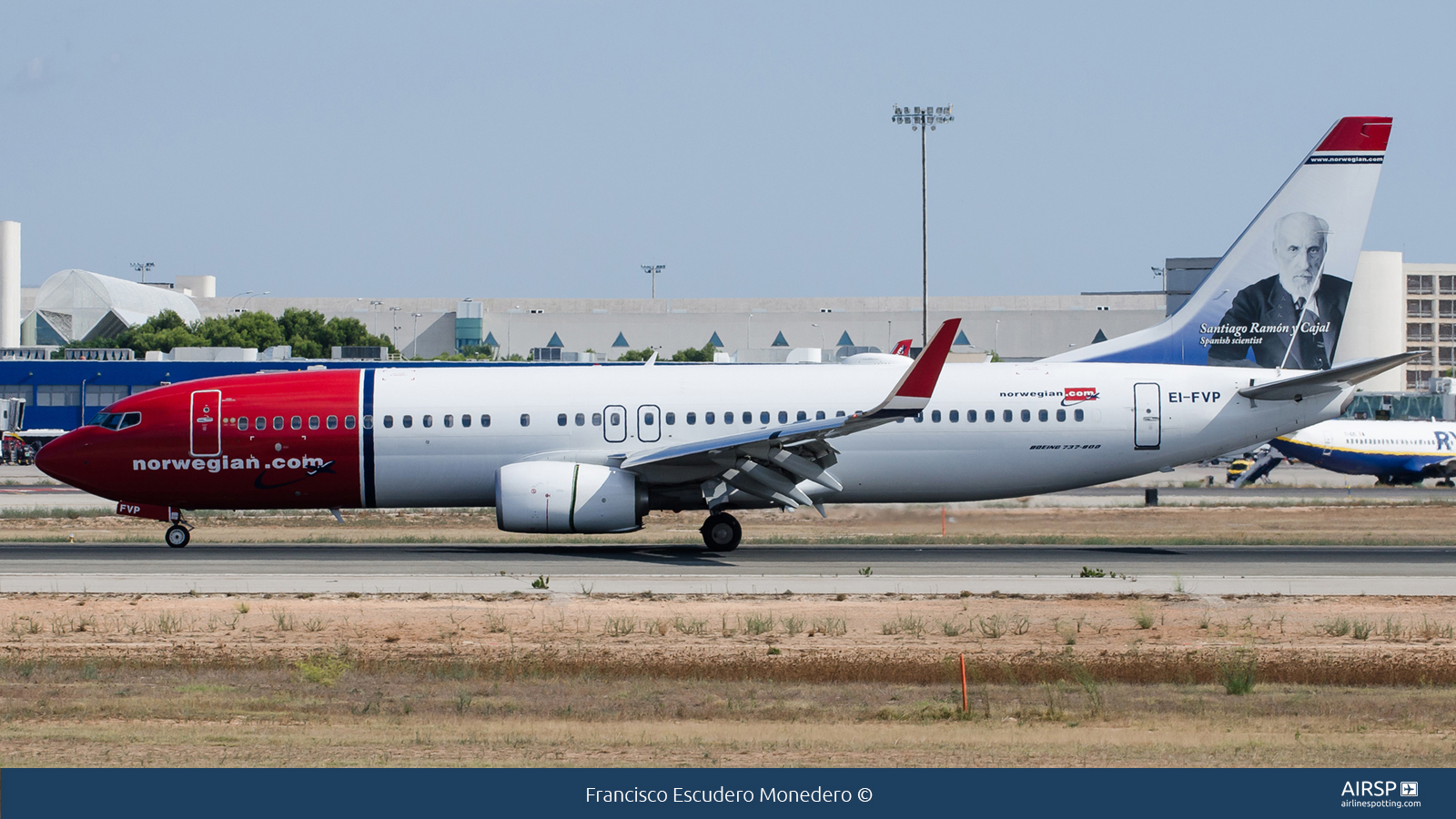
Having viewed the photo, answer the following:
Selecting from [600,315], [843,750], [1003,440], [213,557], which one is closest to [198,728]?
[843,750]

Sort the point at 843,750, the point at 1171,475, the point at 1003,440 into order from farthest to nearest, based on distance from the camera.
Result: the point at 1171,475 < the point at 1003,440 < the point at 843,750

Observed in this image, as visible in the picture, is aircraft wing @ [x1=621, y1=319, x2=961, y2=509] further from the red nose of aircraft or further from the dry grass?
the red nose of aircraft

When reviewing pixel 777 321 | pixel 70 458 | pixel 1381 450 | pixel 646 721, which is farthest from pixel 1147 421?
pixel 777 321

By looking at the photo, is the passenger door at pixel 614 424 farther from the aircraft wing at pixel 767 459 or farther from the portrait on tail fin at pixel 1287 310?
the portrait on tail fin at pixel 1287 310

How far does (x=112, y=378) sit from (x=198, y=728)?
75245 mm

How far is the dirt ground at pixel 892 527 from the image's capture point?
32.9 metres

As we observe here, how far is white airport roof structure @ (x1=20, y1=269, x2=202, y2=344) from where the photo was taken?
142500 mm

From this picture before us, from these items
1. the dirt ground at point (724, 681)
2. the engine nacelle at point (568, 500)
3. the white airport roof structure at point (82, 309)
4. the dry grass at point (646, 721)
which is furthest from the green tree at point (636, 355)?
the dry grass at point (646, 721)

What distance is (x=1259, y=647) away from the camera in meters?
18.1

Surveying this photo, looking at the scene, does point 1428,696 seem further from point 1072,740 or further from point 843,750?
point 843,750

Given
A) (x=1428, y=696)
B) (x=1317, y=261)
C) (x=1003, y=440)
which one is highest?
(x=1317, y=261)

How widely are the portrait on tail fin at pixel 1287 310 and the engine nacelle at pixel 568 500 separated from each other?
14456mm

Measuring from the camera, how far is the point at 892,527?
36812mm

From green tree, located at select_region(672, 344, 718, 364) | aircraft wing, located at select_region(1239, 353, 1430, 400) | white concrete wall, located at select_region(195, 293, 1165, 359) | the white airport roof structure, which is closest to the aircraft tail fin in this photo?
aircraft wing, located at select_region(1239, 353, 1430, 400)
